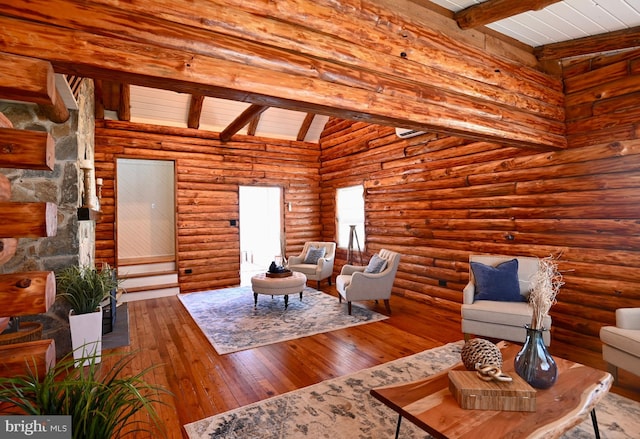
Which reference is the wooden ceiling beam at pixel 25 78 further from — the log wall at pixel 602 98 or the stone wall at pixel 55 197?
the log wall at pixel 602 98

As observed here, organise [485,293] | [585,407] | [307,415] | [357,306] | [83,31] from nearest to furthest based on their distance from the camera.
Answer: [83,31] → [585,407] → [307,415] → [485,293] → [357,306]

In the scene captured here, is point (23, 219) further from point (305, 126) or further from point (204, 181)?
point (305, 126)

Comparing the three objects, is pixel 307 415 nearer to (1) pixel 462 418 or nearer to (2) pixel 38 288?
(1) pixel 462 418

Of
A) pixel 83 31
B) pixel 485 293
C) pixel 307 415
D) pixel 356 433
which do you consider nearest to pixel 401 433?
pixel 356 433

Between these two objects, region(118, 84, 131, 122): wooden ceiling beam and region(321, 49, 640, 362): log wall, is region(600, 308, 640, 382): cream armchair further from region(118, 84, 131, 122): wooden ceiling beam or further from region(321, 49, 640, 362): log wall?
region(118, 84, 131, 122): wooden ceiling beam

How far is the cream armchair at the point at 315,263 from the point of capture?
655 cm

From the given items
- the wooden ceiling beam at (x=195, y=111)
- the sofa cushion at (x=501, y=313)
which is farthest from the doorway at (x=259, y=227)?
the sofa cushion at (x=501, y=313)

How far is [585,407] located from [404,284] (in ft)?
13.8

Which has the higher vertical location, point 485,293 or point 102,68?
point 102,68

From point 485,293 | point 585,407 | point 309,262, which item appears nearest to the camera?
point 585,407

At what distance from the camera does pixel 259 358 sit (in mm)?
3525

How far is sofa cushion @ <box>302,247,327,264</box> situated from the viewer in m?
6.92

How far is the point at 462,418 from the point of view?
1657 millimetres

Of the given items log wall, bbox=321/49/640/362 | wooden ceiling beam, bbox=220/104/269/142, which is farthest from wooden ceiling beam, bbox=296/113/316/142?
log wall, bbox=321/49/640/362
